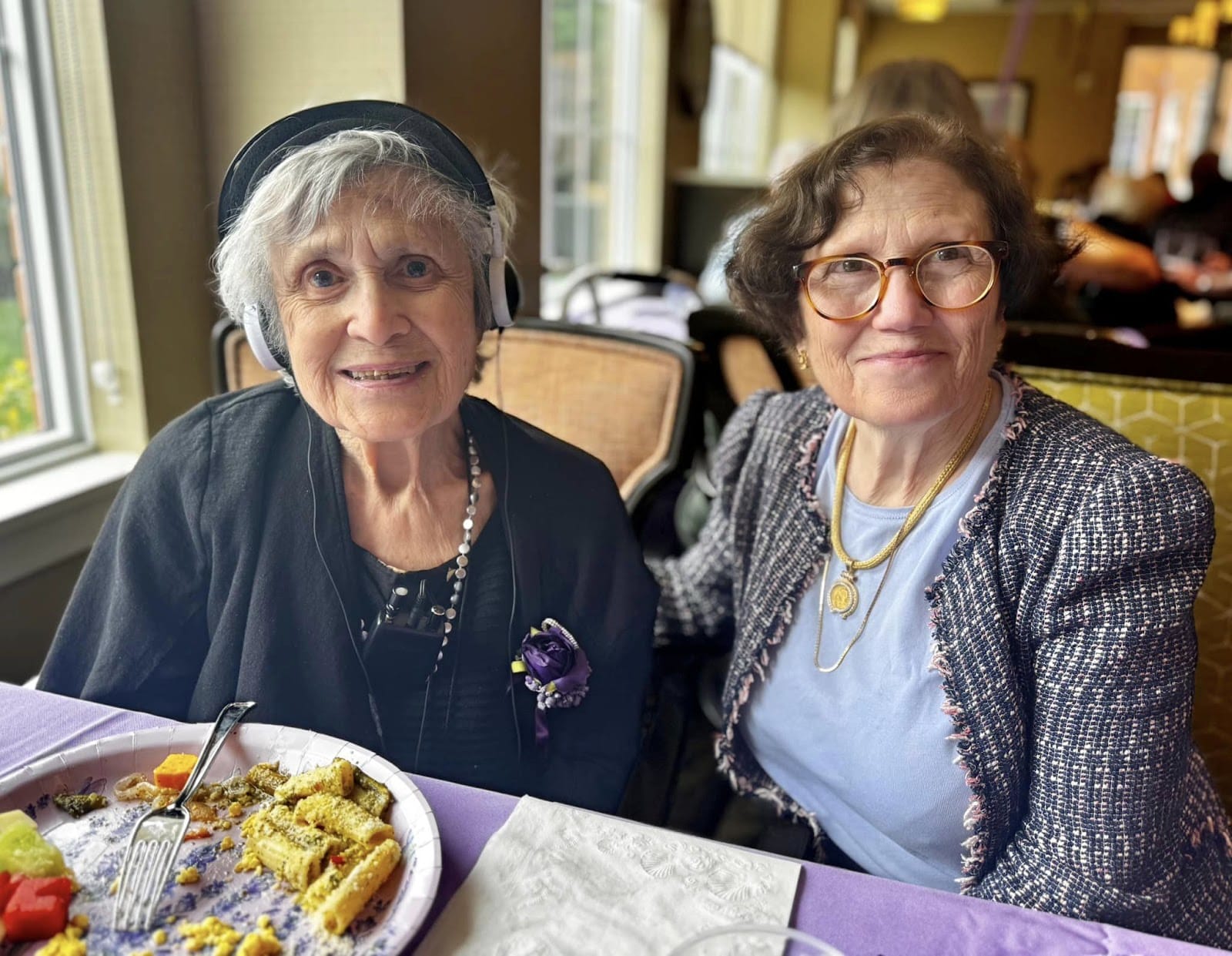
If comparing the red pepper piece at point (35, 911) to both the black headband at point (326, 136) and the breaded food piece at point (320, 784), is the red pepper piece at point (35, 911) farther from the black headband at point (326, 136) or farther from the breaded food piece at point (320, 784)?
the black headband at point (326, 136)

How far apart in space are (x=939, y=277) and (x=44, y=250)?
86 cm

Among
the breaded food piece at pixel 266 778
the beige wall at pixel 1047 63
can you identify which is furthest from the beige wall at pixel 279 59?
the beige wall at pixel 1047 63

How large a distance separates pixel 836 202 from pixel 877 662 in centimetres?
44

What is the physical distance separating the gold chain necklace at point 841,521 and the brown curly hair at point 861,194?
130 mm

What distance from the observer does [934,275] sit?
0.82 meters

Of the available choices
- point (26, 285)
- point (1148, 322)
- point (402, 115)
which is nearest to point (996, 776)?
point (402, 115)

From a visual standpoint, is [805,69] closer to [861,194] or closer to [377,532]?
[861,194]

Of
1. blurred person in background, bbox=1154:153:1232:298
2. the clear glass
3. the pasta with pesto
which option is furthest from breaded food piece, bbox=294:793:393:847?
blurred person in background, bbox=1154:153:1232:298

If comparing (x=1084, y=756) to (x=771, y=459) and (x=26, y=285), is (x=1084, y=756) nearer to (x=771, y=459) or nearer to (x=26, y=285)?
(x=771, y=459)

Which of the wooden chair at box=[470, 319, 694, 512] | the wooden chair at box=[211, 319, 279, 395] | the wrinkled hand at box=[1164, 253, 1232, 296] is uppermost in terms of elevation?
the wooden chair at box=[211, 319, 279, 395]

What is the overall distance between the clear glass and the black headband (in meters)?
0.35

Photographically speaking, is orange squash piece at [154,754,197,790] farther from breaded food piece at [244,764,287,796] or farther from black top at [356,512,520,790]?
black top at [356,512,520,790]

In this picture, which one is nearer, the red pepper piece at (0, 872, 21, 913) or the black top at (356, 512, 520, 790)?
the red pepper piece at (0, 872, 21, 913)

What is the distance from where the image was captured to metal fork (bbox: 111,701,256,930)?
2.08 ft
